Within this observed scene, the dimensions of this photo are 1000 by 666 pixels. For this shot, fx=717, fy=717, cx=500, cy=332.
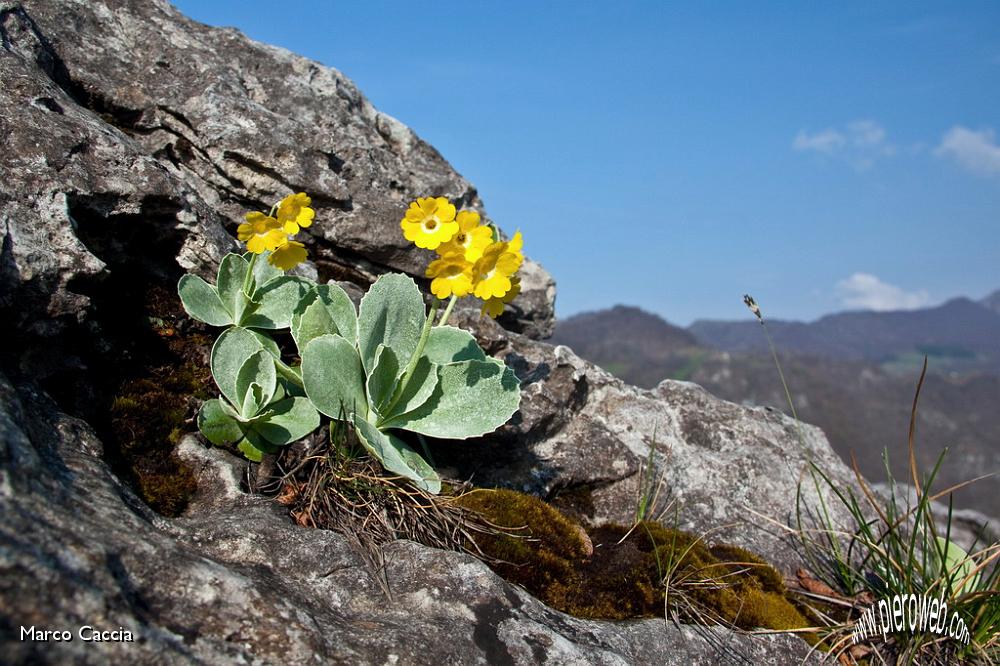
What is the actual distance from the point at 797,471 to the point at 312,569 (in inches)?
161

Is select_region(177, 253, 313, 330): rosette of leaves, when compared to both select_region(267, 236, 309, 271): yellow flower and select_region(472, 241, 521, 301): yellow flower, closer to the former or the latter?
select_region(267, 236, 309, 271): yellow flower

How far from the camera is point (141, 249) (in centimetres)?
445

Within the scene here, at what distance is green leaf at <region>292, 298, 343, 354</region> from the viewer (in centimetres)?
409

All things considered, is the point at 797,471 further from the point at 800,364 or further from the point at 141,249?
the point at 800,364

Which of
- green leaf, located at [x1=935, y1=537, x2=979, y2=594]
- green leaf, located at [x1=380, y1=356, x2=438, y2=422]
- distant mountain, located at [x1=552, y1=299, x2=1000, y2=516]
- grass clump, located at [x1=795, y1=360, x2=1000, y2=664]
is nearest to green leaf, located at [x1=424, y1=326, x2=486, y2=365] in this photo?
green leaf, located at [x1=380, y1=356, x2=438, y2=422]

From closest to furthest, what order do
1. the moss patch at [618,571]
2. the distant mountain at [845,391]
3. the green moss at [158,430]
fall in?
the green moss at [158,430] → the moss patch at [618,571] → the distant mountain at [845,391]

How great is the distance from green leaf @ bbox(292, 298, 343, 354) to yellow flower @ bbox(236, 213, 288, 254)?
1.33 ft

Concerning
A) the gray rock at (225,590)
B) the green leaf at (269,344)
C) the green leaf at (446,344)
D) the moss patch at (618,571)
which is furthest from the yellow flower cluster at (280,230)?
the moss patch at (618,571)

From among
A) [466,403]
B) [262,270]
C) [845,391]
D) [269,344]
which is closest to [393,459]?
[466,403]

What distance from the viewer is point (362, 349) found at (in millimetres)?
4102

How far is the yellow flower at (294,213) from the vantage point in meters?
4.10

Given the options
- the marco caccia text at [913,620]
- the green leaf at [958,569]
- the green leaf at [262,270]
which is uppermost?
the green leaf at [262,270]

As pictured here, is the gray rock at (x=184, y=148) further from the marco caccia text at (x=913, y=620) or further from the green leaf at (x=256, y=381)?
the marco caccia text at (x=913, y=620)

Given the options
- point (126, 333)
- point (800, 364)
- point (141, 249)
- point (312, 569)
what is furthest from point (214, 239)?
point (800, 364)
